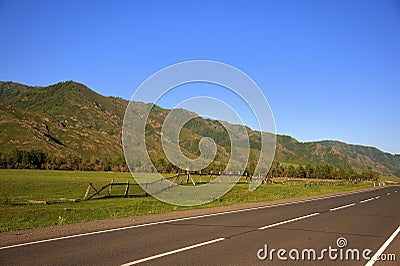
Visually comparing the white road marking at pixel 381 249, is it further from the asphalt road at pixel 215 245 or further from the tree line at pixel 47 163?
the tree line at pixel 47 163

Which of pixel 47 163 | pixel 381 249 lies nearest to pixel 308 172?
pixel 47 163

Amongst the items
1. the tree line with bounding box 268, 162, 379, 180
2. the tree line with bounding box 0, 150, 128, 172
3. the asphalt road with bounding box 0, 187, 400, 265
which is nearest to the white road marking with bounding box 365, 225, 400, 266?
the asphalt road with bounding box 0, 187, 400, 265

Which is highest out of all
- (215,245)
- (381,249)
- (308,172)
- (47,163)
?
(308,172)

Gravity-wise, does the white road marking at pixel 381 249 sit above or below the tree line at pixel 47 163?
below

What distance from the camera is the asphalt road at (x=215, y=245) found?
8.61 metres

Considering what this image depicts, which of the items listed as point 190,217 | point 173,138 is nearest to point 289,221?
point 190,217

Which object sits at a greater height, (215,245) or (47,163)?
(47,163)

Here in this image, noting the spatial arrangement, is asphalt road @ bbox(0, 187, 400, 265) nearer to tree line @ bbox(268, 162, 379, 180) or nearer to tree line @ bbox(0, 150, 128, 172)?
tree line @ bbox(0, 150, 128, 172)

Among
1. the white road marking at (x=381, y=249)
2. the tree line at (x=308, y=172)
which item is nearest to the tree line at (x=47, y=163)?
the tree line at (x=308, y=172)

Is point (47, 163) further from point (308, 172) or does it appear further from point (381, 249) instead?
point (381, 249)

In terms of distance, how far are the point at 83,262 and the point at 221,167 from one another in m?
78.7

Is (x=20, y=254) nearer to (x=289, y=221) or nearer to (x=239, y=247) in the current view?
(x=239, y=247)

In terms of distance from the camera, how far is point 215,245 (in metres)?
10.4

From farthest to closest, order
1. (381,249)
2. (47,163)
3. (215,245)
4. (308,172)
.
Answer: (308,172) < (47,163) < (381,249) < (215,245)
